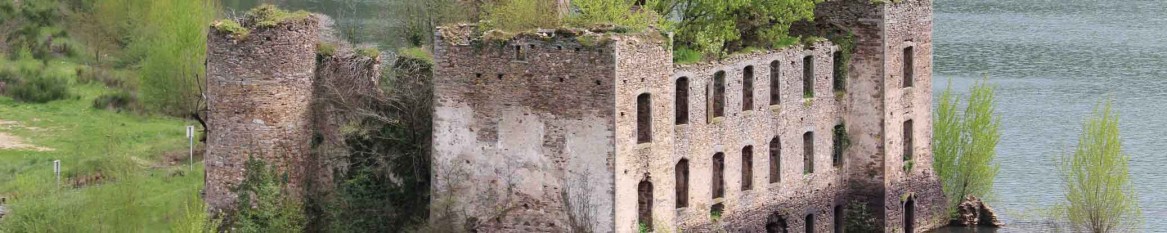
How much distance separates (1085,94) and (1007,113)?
14.0 ft

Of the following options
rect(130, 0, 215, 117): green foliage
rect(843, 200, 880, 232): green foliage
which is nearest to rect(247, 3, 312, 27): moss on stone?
rect(843, 200, 880, 232): green foliage

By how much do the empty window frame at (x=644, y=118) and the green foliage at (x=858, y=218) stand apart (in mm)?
10593

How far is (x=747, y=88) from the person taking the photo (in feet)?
153

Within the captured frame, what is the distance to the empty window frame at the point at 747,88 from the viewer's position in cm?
4659

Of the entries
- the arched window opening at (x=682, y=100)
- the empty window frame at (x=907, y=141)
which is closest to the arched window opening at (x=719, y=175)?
the arched window opening at (x=682, y=100)

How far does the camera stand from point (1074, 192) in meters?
54.0

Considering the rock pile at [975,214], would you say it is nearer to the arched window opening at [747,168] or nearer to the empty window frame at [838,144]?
the empty window frame at [838,144]

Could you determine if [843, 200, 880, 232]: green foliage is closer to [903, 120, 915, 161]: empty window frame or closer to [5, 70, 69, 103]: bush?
[903, 120, 915, 161]: empty window frame

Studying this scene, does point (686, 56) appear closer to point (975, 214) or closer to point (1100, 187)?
point (1100, 187)

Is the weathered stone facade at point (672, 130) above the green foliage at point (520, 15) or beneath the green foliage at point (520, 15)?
beneath

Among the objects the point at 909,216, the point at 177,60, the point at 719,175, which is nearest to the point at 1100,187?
the point at 909,216

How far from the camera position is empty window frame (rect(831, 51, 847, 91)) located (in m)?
50.6

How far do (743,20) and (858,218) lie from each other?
18.1 feet

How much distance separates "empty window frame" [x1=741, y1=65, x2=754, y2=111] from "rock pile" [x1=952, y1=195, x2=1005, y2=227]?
10.1m
